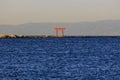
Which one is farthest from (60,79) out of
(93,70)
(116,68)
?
(116,68)

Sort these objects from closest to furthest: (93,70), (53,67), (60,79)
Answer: (60,79) < (93,70) < (53,67)

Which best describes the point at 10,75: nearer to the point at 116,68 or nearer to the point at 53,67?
the point at 53,67

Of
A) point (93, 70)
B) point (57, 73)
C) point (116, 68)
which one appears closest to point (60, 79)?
point (57, 73)

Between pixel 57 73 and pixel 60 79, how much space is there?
696 centimetres

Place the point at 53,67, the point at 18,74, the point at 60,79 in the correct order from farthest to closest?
the point at 53,67 → the point at 18,74 → the point at 60,79

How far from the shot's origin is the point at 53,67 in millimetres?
82812

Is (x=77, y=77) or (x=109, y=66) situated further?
(x=109, y=66)

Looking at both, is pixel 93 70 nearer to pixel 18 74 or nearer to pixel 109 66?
pixel 109 66

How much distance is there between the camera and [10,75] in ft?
229

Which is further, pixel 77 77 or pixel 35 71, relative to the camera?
pixel 35 71

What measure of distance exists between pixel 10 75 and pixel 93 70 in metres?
14.7

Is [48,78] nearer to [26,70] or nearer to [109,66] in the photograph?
[26,70]

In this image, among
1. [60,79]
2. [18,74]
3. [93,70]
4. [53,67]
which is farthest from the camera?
[53,67]

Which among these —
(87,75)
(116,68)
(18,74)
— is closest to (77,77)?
(87,75)
